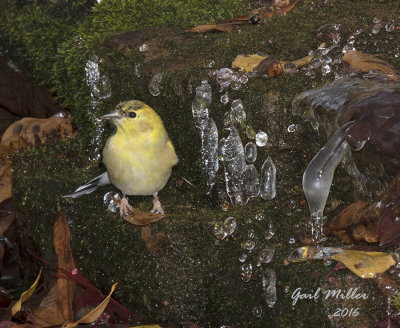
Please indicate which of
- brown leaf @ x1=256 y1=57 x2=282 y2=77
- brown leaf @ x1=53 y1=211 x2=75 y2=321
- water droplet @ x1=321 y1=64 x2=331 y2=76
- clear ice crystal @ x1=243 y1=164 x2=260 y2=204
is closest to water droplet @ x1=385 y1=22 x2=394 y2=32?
water droplet @ x1=321 y1=64 x2=331 y2=76

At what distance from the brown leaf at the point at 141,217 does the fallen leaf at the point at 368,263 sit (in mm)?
1328

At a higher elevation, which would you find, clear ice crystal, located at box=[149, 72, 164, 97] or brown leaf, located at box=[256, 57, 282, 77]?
brown leaf, located at box=[256, 57, 282, 77]

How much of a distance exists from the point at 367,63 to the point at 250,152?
3.32ft

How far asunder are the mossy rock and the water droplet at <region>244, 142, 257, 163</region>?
0.04m

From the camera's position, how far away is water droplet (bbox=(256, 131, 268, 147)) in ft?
13.7

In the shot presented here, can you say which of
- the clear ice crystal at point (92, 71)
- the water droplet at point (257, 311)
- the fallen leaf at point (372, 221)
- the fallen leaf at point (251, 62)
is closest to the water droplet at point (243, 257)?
the water droplet at point (257, 311)

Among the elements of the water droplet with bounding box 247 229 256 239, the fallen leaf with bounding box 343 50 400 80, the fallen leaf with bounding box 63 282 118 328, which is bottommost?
the fallen leaf with bounding box 63 282 118 328

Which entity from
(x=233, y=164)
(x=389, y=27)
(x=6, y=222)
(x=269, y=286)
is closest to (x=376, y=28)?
(x=389, y=27)

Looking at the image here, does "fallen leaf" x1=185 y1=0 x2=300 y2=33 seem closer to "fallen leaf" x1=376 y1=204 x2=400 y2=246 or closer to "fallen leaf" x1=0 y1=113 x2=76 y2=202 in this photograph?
"fallen leaf" x1=0 y1=113 x2=76 y2=202

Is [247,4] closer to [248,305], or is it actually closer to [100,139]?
[100,139]

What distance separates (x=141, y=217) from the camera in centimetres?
417

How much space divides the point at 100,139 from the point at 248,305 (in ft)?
7.38

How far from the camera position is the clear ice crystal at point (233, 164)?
A: 4281mm

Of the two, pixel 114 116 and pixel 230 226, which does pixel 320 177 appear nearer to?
pixel 230 226
